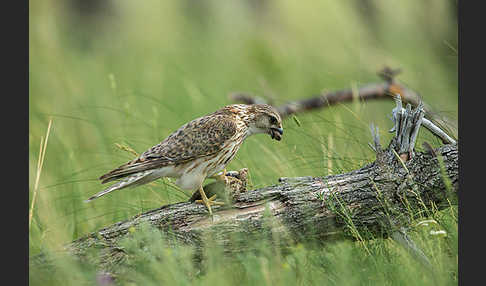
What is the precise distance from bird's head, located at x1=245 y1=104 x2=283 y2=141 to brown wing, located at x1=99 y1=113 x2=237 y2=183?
0.96ft

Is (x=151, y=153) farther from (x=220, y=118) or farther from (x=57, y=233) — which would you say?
(x=57, y=233)

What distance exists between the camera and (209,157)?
530cm

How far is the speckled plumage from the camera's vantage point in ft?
16.5

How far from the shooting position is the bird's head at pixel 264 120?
5672mm

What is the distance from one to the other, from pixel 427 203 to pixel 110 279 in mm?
2405

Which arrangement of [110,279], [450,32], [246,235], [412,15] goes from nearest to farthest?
[110,279] → [246,235] → [450,32] → [412,15]

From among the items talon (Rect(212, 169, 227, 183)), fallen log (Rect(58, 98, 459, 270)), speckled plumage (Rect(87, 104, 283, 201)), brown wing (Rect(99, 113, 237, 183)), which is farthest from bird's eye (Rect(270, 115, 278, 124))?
fallen log (Rect(58, 98, 459, 270))

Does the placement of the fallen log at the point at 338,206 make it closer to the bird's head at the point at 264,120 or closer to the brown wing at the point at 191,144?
the brown wing at the point at 191,144

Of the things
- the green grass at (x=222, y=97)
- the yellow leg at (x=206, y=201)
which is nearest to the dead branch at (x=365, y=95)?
the green grass at (x=222, y=97)

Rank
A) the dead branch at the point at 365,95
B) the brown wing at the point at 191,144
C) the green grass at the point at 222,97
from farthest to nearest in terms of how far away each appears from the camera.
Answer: the dead branch at the point at 365,95, the brown wing at the point at 191,144, the green grass at the point at 222,97

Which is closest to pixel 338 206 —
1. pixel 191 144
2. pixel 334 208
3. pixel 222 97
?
pixel 334 208

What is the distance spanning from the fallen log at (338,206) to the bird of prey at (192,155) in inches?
11.5

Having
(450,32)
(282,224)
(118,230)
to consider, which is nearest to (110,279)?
(118,230)

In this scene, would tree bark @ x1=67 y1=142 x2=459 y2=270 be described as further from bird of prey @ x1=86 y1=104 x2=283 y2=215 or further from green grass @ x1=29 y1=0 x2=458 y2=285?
bird of prey @ x1=86 y1=104 x2=283 y2=215
